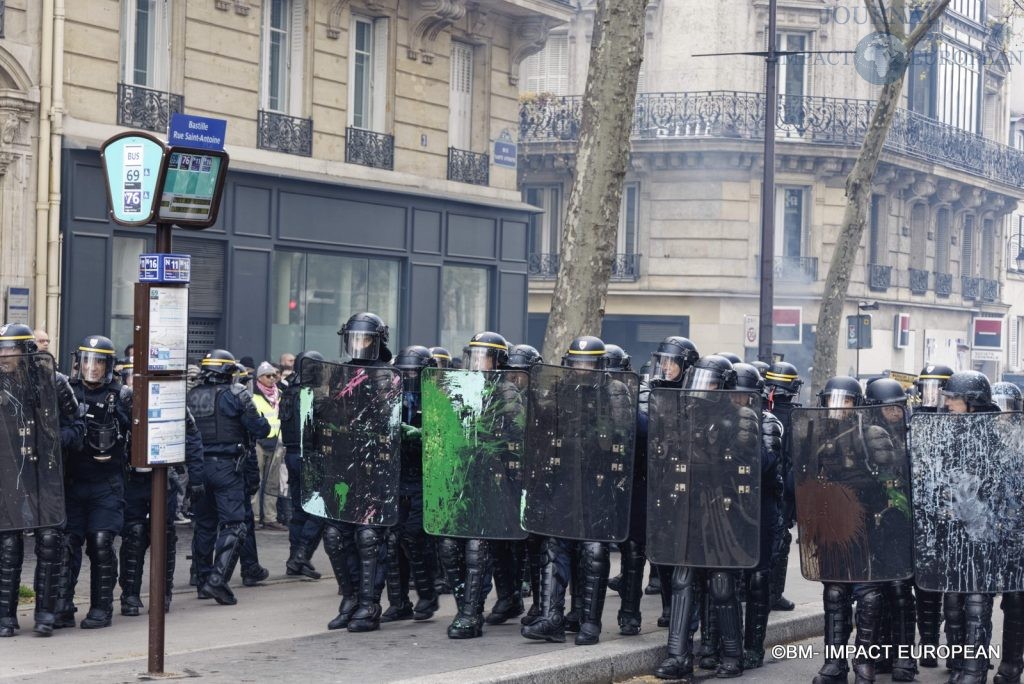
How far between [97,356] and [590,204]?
514cm

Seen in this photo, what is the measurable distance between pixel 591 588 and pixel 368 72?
12691mm

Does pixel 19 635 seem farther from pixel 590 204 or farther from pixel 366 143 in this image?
pixel 366 143

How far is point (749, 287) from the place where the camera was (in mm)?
30562

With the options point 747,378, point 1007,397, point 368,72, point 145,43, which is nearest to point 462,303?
point 368,72

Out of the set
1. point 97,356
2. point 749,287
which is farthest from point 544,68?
point 97,356

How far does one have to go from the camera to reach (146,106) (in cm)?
1650

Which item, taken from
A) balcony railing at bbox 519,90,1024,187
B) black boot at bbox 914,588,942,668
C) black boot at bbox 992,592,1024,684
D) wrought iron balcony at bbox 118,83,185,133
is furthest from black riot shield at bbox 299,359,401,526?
balcony railing at bbox 519,90,1024,187

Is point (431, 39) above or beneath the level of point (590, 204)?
above

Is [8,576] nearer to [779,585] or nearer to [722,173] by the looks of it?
[779,585]

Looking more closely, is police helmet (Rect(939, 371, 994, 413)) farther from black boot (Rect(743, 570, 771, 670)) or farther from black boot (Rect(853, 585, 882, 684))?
black boot (Rect(743, 570, 771, 670))

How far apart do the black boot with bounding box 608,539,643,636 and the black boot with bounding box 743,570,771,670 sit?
2.15ft

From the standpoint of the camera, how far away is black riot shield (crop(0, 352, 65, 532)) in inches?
332

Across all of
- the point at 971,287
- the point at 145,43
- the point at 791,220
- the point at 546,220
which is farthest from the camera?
the point at 971,287

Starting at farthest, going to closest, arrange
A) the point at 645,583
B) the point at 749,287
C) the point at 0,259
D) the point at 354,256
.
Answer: the point at 749,287 < the point at 354,256 < the point at 0,259 < the point at 645,583
